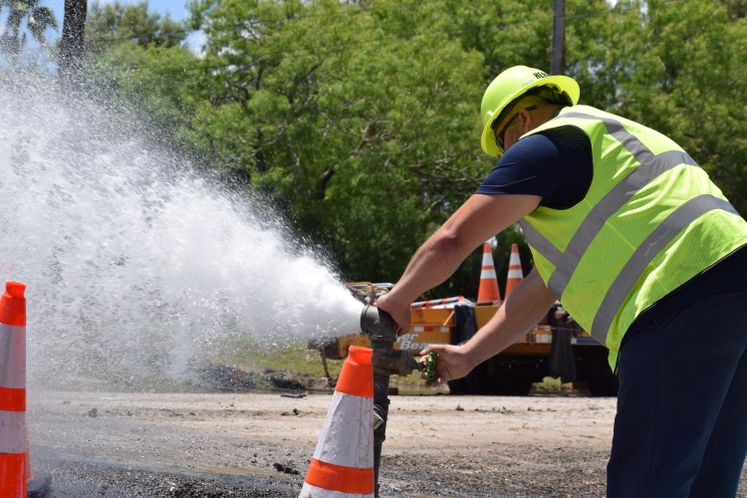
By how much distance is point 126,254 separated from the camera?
17.9 feet

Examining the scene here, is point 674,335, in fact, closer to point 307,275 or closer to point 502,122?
point 502,122

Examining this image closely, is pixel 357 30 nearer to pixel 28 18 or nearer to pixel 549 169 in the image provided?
pixel 28 18

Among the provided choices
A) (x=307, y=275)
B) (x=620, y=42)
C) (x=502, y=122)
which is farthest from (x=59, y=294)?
(x=620, y=42)

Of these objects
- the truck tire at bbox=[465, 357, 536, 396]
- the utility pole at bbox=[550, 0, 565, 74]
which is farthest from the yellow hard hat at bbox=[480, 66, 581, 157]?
the utility pole at bbox=[550, 0, 565, 74]

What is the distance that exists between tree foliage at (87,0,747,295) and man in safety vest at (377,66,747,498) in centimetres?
1605

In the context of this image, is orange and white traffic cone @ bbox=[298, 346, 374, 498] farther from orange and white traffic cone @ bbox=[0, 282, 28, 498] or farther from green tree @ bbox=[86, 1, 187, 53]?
green tree @ bbox=[86, 1, 187, 53]

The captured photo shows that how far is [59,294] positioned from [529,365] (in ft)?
32.9

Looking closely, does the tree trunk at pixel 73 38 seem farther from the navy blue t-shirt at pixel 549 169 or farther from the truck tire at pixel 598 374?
the navy blue t-shirt at pixel 549 169

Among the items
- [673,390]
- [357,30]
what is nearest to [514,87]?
[673,390]

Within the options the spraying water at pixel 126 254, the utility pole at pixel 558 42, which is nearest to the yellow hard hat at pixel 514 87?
the spraying water at pixel 126 254

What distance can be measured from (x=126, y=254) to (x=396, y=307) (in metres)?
2.82

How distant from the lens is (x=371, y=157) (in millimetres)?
22656

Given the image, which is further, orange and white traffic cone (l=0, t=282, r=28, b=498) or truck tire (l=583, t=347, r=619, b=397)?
truck tire (l=583, t=347, r=619, b=397)

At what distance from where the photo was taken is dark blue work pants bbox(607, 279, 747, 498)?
2.65 metres
